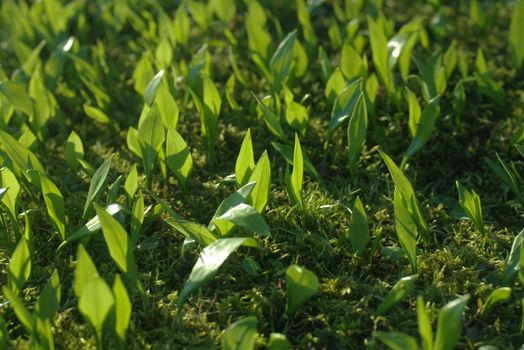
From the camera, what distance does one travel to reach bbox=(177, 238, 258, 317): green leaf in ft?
5.94

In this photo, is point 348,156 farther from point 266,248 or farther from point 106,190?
point 106,190

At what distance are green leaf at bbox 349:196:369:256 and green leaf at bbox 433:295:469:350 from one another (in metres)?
0.44

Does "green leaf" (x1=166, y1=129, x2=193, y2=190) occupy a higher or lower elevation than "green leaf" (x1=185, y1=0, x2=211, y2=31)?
lower

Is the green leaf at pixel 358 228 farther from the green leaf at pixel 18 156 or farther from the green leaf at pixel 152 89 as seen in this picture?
the green leaf at pixel 18 156

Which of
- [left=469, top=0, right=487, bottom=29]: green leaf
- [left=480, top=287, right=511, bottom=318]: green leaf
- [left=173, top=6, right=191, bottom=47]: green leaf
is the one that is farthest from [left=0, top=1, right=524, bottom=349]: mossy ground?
[left=173, top=6, right=191, bottom=47]: green leaf

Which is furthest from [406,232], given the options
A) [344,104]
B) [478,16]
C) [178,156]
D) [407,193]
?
[478,16]

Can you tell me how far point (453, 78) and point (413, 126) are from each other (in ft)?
1.87

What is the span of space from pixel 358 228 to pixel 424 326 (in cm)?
46

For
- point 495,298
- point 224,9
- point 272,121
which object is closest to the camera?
point 495,298

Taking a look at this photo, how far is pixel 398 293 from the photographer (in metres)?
1.81

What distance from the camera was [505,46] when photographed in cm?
312

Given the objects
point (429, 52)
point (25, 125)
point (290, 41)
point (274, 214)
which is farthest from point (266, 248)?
point (429, 52)

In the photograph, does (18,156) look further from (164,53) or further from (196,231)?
(164,53)

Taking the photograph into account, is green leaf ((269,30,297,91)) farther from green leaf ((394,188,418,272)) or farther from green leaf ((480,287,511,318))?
green leaf ((480,287,511,318))
